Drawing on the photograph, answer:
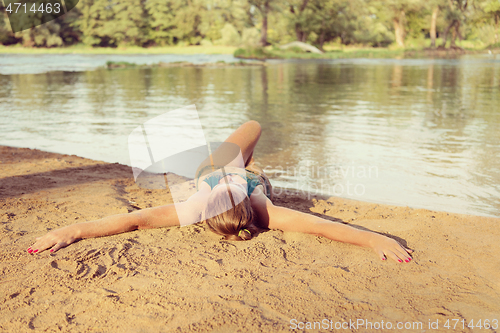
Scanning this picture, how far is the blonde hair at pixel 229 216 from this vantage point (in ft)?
11.0

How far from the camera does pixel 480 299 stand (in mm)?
2680

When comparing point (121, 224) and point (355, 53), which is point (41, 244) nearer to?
point (121, 224)

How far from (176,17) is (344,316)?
7276 cm

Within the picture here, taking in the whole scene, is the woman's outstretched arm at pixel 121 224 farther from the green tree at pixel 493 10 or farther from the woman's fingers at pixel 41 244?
the green tree at pixel 493 10

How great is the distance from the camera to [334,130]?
9.65 m

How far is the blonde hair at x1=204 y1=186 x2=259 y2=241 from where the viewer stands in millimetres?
3346

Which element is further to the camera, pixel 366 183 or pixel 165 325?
pixel 366 183

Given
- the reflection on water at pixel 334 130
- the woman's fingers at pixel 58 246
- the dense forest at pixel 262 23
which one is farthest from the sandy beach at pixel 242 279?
the dense forest at pixel 262 23

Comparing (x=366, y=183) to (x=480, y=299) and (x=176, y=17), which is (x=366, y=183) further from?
(x=176, y=17)

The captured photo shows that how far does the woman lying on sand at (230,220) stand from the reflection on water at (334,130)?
1.99 metres

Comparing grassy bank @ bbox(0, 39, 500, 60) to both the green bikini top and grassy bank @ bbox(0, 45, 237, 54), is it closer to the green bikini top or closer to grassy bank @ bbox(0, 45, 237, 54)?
grassy bank @ bbox(0, 45, 237, 54)

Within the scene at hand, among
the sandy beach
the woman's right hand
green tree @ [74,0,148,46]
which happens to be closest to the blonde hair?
the sandy beach

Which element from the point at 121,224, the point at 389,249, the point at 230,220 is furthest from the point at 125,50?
the point at 389,249

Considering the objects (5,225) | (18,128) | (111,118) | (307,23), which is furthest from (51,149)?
(307,23)
